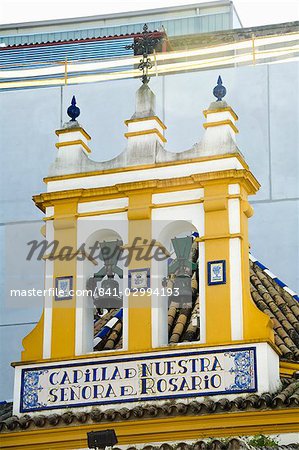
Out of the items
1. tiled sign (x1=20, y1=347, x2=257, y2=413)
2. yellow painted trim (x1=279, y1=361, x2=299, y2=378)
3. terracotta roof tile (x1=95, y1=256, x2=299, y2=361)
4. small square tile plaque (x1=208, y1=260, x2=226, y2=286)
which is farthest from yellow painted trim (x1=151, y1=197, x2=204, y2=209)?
yellow painted trim (x1=279, y1=361, x2=299, y2=378)

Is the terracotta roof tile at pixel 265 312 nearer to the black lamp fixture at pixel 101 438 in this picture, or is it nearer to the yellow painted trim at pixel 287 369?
the yellow painted trim at pixel 287 369

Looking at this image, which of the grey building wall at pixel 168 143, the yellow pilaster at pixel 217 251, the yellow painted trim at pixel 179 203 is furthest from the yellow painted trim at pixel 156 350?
the grey building wall at pixel 168 143

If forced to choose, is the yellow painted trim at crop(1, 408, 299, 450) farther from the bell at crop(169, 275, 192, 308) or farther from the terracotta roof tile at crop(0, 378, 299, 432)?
the bell at crop(169, 275, 192, 308)

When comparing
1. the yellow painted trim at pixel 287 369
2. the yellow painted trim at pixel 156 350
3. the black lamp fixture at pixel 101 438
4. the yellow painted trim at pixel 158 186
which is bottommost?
the black lamp fixture at pixel 101 438

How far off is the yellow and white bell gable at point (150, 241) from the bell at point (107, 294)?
1.20 feet

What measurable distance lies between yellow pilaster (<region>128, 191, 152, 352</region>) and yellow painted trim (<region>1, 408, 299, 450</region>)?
107 centimetres

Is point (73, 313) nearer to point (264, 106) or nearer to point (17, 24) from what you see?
point (264, 106)

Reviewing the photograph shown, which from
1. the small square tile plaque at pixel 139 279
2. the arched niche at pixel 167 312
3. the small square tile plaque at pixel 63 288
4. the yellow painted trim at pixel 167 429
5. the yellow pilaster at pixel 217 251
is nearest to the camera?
the yellow painted trim at pixel 167 429

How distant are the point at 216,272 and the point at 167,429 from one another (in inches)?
83.9

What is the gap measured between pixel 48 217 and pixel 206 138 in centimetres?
240

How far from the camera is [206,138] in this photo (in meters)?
16.7

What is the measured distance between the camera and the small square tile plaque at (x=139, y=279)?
53.5 ft

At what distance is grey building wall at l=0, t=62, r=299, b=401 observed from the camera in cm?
2423

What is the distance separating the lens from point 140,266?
53.8 ft
